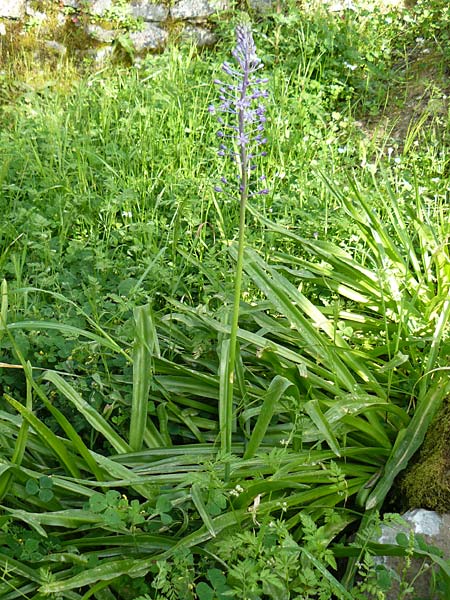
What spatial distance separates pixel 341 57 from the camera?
5.39 metres

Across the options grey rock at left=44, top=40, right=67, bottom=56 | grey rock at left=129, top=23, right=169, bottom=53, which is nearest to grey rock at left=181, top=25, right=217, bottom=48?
grey rock at left=129, top=23, right=169, bottom=53

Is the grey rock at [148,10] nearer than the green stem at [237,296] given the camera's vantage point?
No

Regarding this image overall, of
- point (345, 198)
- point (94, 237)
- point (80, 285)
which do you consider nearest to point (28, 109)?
point (94, 237)

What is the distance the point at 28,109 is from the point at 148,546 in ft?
11.9

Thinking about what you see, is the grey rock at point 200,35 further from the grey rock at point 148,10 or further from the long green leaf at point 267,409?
the long green leaf at point 267,409

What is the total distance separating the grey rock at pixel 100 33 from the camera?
604 cm

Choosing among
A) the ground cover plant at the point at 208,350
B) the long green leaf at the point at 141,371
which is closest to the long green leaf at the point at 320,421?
the ground cover plant at the point at 208,350

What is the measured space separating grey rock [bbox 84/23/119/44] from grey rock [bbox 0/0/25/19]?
535 mm

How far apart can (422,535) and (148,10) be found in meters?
5.22

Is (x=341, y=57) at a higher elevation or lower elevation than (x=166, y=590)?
higher

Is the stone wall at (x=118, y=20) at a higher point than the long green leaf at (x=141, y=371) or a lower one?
higher

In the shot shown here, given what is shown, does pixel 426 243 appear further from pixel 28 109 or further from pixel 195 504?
pixel 28 109

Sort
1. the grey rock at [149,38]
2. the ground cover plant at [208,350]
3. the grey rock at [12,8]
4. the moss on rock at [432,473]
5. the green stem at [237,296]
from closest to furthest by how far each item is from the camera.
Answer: the green stem at [237,296] → the ground cover plant at [208,350] → the moss on rock at [432,473] → the grey rock at [12,8] → the grey rock at [149,38]

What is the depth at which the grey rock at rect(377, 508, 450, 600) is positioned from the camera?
2.10 m
